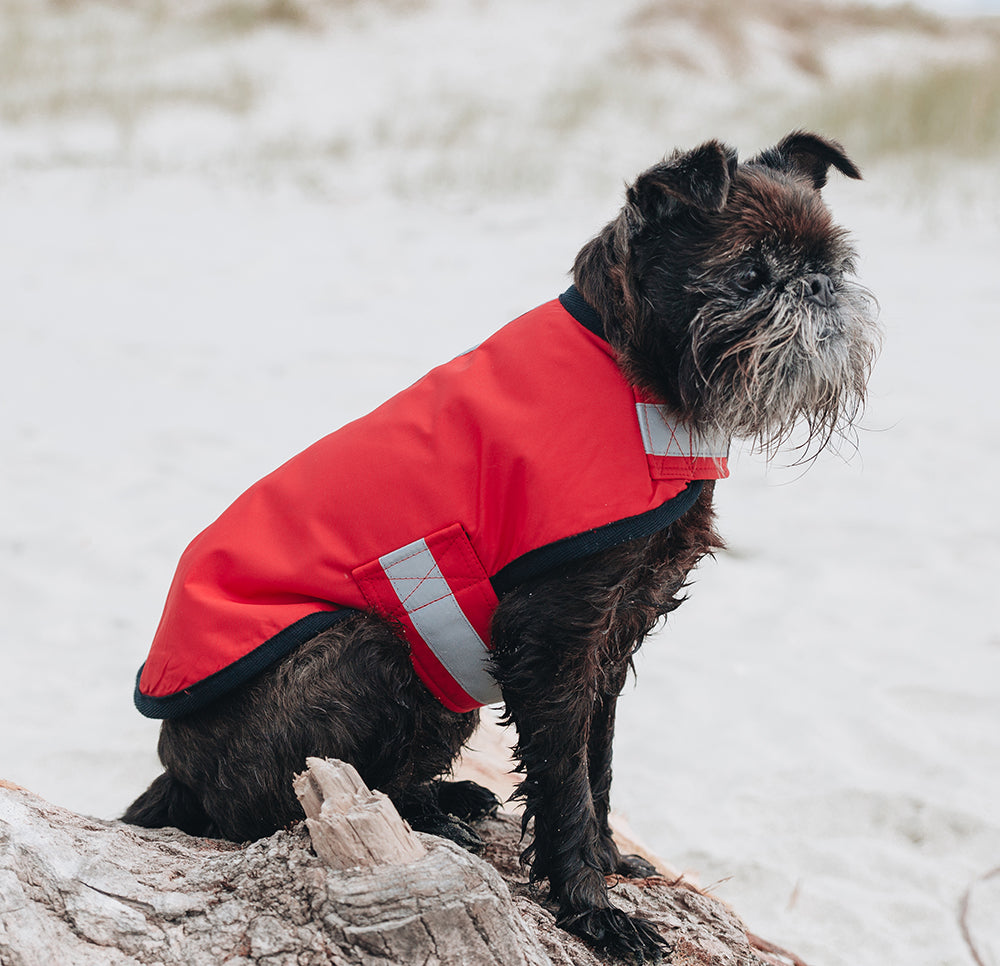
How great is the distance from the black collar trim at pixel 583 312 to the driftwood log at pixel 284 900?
118cm

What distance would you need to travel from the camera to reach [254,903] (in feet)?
6.28

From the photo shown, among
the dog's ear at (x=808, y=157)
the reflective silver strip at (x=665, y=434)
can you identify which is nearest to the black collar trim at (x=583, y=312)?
the reflective silver strip at (x=665, y=434)

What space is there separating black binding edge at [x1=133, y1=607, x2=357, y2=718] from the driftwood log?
16.5 inches

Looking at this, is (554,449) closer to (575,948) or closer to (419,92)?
(575,948)

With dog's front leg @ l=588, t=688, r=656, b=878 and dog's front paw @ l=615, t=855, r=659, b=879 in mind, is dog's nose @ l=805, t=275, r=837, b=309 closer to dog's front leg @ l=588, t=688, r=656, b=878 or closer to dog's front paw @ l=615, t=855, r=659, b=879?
dog's front leg @ l=588, t=688, r=656, b=878

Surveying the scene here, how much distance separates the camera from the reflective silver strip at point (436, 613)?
2.41 meters

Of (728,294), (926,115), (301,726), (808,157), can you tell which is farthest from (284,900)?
(926,115)

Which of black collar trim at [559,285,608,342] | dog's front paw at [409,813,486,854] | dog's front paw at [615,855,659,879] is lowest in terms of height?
dog's front paw at [615,855,659,879]

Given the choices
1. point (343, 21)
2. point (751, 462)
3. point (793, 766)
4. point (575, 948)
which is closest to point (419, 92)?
point (343, 21)

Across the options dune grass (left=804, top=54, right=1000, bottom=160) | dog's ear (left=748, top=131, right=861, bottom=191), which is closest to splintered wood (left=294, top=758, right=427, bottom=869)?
dog's ear (left=748, top=131, right=861, bottom=191)

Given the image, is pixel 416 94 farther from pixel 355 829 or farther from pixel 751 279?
pixel 355 829

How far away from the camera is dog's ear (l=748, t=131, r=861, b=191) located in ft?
8.86

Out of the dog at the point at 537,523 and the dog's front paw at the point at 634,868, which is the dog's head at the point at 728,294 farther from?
the dog's front paw at the point at 634,868

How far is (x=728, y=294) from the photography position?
2381mm
